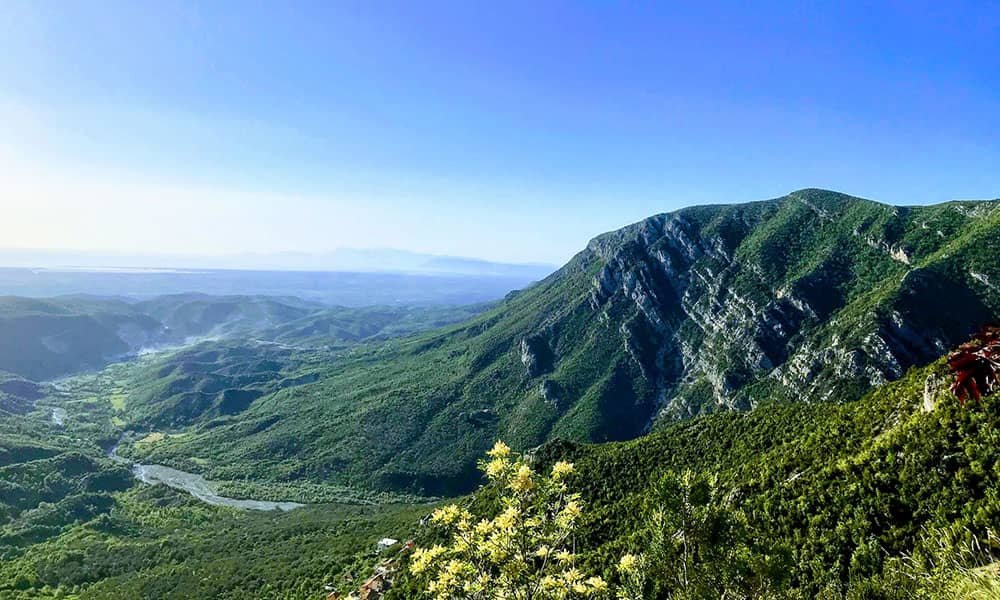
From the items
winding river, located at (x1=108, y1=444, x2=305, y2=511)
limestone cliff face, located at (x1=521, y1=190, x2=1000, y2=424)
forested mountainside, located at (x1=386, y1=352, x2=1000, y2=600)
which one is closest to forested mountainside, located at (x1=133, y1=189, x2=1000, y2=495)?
limestone cliff face, located at (x1=521, y1=190, x2=1000, y2=424)

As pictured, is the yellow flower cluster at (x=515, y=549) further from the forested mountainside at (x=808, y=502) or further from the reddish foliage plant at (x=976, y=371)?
the reddish foliage plant at (x=976, y=371)

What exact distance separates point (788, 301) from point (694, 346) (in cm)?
3283

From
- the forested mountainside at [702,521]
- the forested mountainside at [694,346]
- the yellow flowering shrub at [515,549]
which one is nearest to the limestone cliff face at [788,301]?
the forested mountainside at [694,346]

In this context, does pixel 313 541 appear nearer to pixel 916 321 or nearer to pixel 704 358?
pixel 704 358

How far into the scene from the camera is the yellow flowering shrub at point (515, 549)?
37.3 ft

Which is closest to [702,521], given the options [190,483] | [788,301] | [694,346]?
[788,301]

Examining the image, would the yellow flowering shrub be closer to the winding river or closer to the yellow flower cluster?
the yellow flower cluster

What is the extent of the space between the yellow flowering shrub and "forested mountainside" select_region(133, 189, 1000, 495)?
111 m

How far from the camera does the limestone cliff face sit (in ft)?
337

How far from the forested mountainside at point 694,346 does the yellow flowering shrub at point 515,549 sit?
11129 centimetres

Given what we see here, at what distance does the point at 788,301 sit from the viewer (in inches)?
5394

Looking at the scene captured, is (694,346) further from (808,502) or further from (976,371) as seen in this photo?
(976,371)

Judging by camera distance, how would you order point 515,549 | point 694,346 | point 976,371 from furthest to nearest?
1. point 694,346
2. point 515,549
3. point 976,371

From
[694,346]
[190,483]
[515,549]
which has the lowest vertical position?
[190,483]
